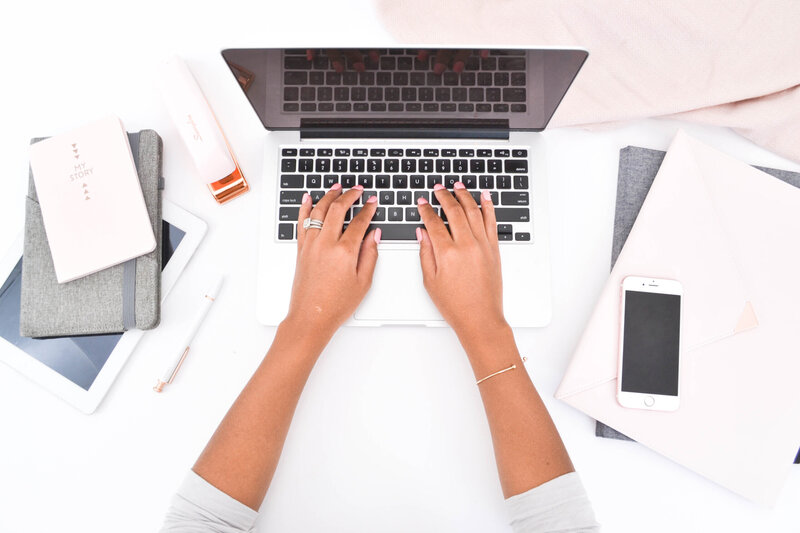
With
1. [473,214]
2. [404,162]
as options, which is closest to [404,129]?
[404,162]

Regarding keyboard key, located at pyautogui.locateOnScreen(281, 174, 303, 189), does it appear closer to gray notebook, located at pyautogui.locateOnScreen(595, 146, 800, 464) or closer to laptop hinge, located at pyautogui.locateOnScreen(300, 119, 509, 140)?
laptop hinge, located at pyautogui.locateOnScreen(300, 119, 509, 140)

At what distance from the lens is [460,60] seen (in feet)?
1.81

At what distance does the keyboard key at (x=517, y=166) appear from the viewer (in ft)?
2.18

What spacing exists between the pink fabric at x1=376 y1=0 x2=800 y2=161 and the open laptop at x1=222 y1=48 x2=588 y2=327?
0.10 metres

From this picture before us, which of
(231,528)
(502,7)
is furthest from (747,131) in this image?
(231,528)

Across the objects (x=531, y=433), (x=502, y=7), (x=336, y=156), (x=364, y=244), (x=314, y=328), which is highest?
(x=502, y=7)

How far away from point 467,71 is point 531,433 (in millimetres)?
430

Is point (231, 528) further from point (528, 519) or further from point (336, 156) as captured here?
point (336, 156)

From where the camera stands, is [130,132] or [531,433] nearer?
[531,433]

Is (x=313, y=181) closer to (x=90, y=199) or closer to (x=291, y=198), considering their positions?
(x=291, y=198)

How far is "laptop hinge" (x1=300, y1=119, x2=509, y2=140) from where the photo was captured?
0.65 metres

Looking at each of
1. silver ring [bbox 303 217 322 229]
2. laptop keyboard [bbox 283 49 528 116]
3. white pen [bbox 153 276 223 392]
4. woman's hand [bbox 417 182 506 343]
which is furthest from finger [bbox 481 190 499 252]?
white pen [bbox 153 276 223 392]

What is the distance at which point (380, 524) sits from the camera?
61cm

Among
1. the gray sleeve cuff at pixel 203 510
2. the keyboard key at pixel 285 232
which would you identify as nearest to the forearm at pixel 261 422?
the gray sleeve cuff at pixel 203 510
